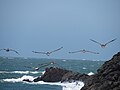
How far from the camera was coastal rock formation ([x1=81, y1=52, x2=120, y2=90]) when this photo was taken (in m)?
38.8

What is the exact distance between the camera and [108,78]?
40844mm

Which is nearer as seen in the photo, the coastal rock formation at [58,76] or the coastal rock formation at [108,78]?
the coastal rock formation at [108,78]

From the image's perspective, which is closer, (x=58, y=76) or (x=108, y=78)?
(x=108, y=78)

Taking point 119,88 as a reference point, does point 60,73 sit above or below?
above

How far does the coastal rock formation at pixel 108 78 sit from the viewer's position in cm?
3878

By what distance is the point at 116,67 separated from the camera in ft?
139

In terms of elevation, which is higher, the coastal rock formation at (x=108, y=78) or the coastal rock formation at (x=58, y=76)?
the coastal rock formation at (x=58, y=76)

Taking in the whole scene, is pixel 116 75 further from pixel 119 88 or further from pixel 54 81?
pixel 54 81

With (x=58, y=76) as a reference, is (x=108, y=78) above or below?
below

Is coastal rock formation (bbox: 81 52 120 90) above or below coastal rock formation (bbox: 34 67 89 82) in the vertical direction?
below

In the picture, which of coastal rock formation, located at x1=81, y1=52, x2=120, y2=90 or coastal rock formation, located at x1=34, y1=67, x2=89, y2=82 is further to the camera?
coastal rock formation, located at x1=34, y1=67, x2=89, y2=82

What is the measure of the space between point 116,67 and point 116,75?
7.82ft

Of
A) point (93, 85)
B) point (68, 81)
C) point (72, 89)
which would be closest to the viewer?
point (93, 85)

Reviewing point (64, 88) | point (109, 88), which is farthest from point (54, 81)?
point (109, 88)
